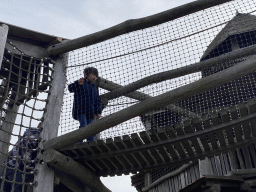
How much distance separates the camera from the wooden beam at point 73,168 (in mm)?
4934

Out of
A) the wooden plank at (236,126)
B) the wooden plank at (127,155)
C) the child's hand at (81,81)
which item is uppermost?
the child's hand at (81,81)

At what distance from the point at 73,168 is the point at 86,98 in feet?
3.57

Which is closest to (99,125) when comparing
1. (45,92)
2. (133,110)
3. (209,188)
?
(133,110)

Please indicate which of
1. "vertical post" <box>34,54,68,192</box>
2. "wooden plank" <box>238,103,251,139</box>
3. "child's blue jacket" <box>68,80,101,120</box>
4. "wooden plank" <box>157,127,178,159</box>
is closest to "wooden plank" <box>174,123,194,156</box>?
"wooden plank" <box>157,127,178,159</box>

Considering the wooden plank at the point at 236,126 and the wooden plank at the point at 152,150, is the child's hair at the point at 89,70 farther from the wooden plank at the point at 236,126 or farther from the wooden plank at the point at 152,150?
the wooden plank at the point at 236,126

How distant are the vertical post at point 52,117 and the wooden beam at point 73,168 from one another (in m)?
0.12

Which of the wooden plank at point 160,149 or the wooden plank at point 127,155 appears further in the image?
the wooden plank at point 127,155

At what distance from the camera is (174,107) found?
753 cm

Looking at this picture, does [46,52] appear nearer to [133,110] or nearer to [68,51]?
[68,51]

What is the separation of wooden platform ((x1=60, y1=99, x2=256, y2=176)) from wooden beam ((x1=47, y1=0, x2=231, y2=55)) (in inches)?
61.8

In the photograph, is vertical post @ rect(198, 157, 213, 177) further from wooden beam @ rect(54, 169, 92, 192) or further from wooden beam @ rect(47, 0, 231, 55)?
wooden beam @ rect(47, 0, 231, 55)

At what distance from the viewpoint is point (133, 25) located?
5.40 m

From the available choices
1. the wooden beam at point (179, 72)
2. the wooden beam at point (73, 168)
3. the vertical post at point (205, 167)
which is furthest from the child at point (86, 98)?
the vertical post at point (205, 167)

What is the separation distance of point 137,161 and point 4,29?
2517 mm
